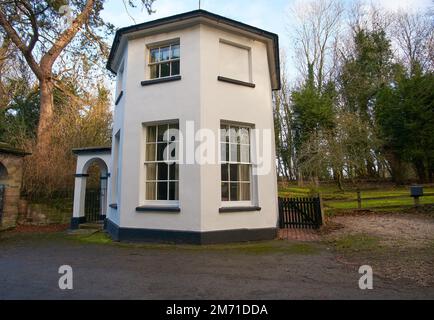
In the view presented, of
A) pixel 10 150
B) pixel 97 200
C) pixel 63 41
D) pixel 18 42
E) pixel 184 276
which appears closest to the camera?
pixel 184 276

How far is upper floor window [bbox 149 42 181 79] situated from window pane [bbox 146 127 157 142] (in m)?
1.70

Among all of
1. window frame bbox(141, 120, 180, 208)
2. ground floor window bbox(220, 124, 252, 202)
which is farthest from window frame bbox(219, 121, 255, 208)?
window frame bbox(141, 120, 180, 208)

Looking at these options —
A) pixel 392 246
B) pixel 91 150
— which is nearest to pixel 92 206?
pixel 91 150

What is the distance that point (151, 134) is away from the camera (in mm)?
8945

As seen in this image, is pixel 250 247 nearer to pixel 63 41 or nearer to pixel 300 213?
pixel 300 213

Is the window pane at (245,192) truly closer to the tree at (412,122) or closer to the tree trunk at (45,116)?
the tree trunk at (45,116)

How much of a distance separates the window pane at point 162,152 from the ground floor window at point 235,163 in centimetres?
170

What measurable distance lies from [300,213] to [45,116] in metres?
14.5

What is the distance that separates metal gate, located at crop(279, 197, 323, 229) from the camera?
35.4 feet

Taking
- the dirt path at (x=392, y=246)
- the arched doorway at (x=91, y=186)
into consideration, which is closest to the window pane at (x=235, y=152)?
the dirt path at (x=392, y=246)

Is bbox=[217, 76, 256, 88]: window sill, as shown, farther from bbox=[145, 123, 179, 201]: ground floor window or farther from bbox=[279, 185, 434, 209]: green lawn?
bbox=[279, 185, 434, 209]: green lawn

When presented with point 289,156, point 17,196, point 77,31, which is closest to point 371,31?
point 289,156
